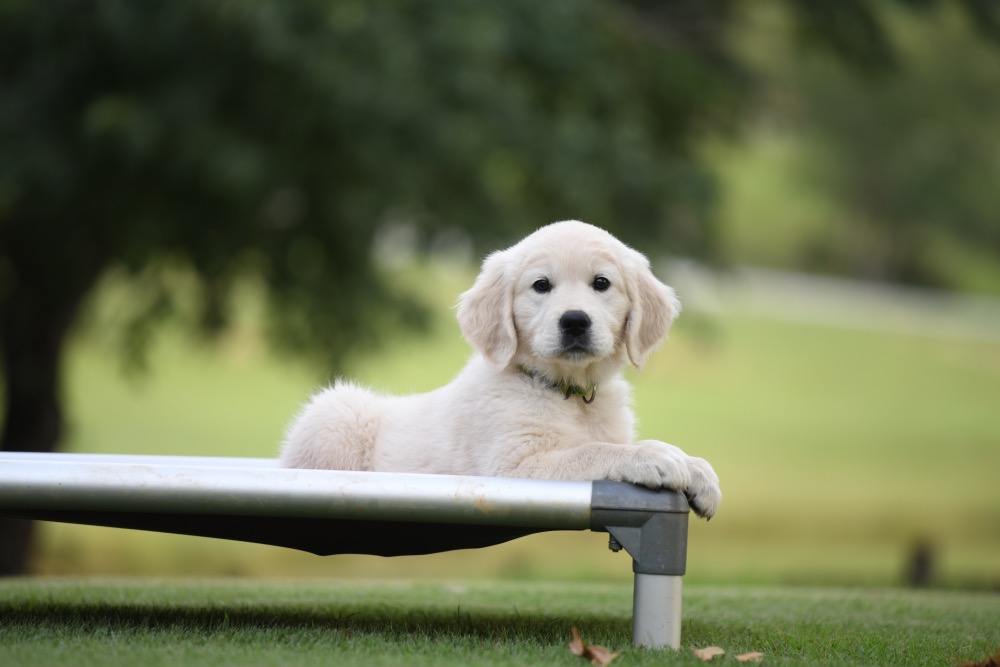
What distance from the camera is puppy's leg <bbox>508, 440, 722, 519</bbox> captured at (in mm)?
4132

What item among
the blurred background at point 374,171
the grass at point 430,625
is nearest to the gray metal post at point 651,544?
the grass at point 430,625

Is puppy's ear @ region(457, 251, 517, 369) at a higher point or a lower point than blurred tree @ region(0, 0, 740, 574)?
lower

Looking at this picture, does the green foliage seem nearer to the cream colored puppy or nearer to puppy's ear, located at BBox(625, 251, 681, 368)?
the cream colored puppy

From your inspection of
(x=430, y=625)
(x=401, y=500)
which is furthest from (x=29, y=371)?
(x=401, y=500)

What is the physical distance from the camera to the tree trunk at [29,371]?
10.9 m

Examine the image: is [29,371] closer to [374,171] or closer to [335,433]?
[374,171]

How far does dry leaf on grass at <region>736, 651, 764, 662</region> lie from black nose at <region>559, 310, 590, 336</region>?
4.41ft

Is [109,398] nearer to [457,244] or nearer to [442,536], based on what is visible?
[457,244]

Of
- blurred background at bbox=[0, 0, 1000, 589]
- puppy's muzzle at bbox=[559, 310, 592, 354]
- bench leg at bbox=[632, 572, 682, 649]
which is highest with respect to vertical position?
blurred background at bbox=[0, 0, 1000, 589]

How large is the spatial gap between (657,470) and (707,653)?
2.14ft

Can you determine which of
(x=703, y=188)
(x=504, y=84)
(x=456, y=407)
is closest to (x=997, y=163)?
(x=703, y=188)

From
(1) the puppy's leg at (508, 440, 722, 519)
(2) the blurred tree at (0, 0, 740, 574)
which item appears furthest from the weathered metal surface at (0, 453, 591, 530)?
(2) the blurred tree at (0, 0, 740, 574)

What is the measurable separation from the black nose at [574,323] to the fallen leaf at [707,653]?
1273mm

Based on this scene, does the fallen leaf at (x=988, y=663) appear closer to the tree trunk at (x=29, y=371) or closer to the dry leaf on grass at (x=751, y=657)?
the dry leaf on grass at (x=751, y=657)
